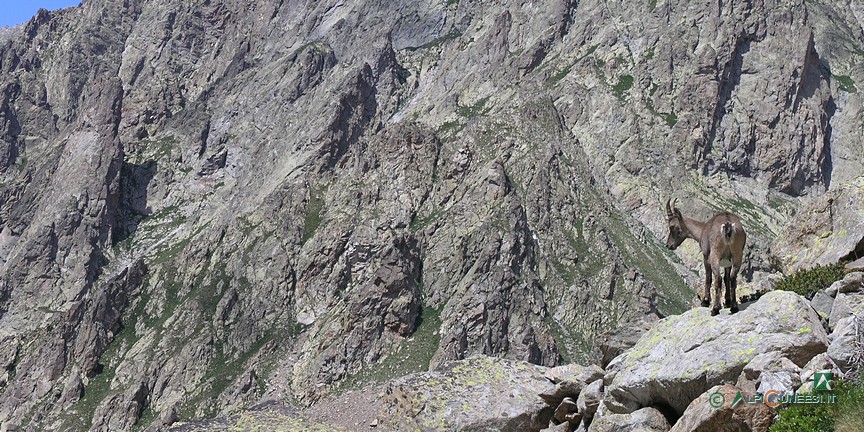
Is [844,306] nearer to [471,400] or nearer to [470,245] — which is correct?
[471,400]

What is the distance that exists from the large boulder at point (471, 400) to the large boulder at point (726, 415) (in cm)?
773

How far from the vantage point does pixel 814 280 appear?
19.6 metres

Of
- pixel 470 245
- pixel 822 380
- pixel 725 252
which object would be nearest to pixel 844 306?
pixel 725 252

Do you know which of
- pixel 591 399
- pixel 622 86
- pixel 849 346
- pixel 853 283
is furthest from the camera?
pixel 622 86

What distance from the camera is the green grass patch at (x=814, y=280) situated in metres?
19.2

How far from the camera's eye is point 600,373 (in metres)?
21.4

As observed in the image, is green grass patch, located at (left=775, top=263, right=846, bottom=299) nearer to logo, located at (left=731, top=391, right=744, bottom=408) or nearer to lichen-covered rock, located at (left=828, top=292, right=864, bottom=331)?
lichen-covered rock, located at (left=828, top=292, right=864, bottom=331)

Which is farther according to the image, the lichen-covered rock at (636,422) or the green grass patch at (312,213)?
the green grass patch at (312,213)

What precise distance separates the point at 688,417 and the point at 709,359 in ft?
6.09

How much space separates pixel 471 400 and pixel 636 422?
672cm

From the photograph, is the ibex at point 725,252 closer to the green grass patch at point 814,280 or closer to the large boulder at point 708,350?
the large boulder at point 708,350

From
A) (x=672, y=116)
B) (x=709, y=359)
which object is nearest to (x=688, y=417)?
(x=709, y=359)

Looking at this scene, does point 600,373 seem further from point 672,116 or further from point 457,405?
point 672,116

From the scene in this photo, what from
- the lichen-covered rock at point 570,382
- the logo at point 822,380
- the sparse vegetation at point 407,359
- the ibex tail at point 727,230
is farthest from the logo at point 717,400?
the sparse vegetation at point 407,359
